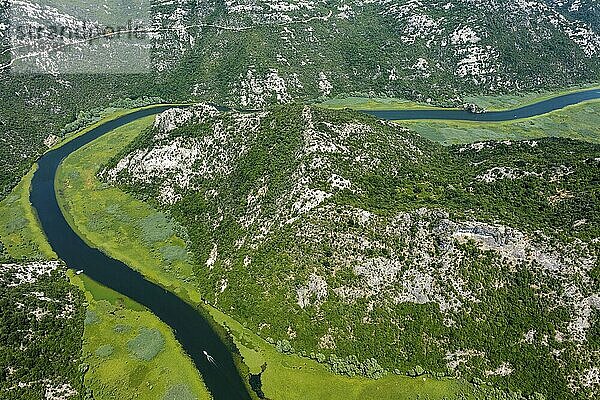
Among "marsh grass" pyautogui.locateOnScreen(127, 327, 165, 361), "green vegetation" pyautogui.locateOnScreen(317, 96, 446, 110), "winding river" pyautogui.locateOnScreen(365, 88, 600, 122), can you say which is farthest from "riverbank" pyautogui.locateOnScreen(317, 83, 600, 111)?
"marsh grass" pyautogui.locateOnScreen(127, 327, 165, 361)

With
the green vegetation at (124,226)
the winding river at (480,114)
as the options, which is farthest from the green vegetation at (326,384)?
the winding river at (480,114)

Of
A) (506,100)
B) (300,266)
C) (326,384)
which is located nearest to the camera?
(326,384)

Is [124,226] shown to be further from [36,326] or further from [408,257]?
[408,257]

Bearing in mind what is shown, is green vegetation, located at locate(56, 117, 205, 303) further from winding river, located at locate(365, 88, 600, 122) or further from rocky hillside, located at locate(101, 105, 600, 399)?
winding river, located at locate(365, 88, 600, 122)

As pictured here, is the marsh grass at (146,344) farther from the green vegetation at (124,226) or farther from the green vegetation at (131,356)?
the green vegetation at (124,226)

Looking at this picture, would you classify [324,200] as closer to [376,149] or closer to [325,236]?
[325,236]

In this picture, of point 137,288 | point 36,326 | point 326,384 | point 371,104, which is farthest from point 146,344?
point 371,104
